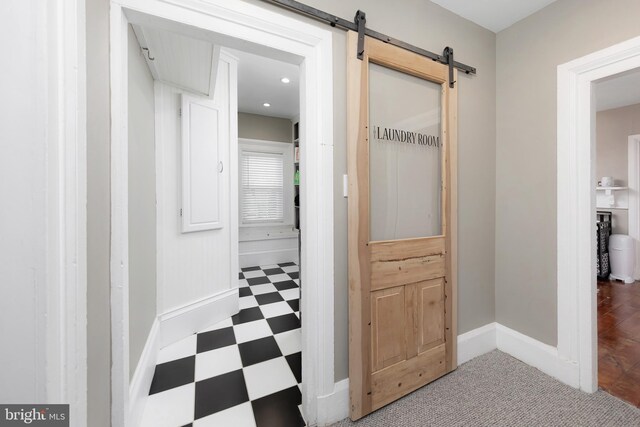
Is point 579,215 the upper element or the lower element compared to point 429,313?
upper

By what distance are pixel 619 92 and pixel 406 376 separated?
484cm

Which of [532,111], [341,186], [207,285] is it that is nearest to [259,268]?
[207,285]

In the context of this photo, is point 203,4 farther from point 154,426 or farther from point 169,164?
point 154,426

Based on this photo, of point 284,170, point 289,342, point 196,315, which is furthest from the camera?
point 284,170

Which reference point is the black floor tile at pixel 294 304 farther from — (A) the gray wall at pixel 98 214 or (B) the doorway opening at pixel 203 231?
(A) the gray wall at pixel 98 214

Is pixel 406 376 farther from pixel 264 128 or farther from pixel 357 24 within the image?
pixel 264 128

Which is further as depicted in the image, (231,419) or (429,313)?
(429,313)

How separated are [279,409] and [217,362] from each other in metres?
0.71

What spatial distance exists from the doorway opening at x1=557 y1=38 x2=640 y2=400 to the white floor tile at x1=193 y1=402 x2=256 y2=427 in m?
2.12

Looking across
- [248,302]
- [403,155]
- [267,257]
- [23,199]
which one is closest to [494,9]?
[403,155]

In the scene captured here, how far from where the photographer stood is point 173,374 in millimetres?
1828

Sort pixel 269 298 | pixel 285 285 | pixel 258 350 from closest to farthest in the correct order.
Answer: pixel 258 350 → pixel 269 298 → pixel 285 285

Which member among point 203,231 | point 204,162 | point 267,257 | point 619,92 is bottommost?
point 267,257

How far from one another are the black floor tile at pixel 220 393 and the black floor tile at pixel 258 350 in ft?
0.51
